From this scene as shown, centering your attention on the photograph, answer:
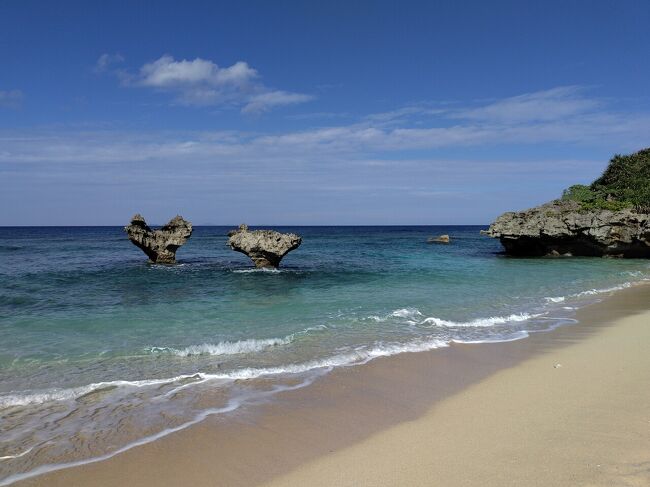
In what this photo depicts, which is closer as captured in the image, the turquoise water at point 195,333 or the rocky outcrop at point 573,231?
the turquoise water at point 195,333

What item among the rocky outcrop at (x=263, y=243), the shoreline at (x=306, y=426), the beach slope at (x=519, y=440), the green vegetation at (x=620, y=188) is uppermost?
the green vegetation at (x=620, y=188)

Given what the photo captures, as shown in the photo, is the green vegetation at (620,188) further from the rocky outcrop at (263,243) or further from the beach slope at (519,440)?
the beach slope at (519,440)

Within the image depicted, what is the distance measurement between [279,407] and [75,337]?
683 centimetres

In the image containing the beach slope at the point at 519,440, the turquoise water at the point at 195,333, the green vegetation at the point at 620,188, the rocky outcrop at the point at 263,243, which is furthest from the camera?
the green vegetation at the point at 620,188

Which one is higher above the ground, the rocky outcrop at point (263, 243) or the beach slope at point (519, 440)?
the rocky outcrop at point (263, 243)

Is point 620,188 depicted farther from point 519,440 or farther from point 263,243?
point 519,440

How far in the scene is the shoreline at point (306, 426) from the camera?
5.10 meters

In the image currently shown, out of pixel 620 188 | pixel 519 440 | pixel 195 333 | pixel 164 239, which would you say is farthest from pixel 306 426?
pixel 620 188

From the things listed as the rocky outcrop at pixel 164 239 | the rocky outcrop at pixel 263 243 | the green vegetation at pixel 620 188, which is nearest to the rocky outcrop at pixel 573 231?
the green vegetation at pixel 620 188

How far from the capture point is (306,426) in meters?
6.32

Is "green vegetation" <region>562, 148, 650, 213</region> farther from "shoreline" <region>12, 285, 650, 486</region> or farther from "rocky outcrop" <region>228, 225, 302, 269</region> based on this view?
"shoreline" <region>12, 285, 650, 486</region>

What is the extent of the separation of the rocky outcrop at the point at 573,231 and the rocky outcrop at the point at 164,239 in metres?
25.4

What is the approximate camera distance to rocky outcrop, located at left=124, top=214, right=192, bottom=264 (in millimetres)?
30391

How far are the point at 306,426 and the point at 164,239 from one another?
2674cm
